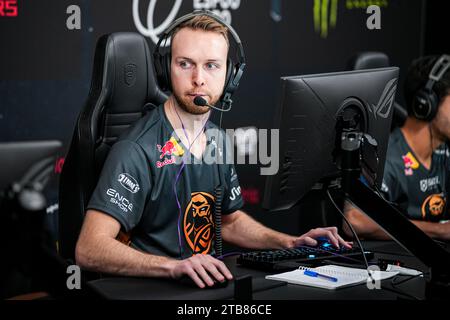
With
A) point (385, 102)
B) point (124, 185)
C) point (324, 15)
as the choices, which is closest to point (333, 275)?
point (385, 102)

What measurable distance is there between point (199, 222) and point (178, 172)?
148 millimetres

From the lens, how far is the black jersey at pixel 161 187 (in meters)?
1.64

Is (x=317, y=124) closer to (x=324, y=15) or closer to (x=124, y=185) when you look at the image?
(x=124, y=185)

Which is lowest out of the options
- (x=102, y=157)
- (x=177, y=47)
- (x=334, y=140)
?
(x=102, y=157)

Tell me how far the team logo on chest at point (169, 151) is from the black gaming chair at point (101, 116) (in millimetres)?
169

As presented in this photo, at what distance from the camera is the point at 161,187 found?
1.71 meters

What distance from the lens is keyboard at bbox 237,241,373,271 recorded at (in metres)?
1.51

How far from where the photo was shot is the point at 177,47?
180 cm

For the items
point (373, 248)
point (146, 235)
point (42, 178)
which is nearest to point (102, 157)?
point (146, 235)
